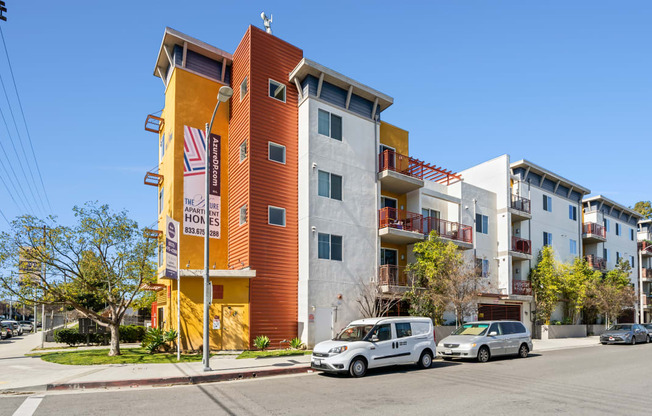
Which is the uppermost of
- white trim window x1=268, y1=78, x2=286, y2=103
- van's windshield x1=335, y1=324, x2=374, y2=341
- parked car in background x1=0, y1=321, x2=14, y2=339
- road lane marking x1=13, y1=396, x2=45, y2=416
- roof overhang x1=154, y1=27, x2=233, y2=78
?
roof overhang x1=154, y1=27, x2=233, y2=78

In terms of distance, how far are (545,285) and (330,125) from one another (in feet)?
69.6

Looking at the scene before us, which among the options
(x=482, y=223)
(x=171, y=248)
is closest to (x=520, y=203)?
(x=482, y=223)

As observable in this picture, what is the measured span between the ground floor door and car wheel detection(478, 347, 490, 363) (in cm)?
1294

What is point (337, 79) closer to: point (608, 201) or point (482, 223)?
point (482, 223)

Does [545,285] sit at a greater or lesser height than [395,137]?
lesser

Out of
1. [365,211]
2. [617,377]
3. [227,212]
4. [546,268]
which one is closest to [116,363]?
[227,212]

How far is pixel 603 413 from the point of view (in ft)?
30.8

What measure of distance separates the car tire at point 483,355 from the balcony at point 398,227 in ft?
→ 27.2

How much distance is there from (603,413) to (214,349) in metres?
16.0

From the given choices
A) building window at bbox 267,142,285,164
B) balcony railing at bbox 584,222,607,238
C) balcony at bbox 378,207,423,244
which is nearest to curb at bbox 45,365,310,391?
building window at bbox 267,142,285,164

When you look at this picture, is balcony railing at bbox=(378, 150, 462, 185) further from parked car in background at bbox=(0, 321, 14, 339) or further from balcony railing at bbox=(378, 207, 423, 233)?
parked car in background at bbox=(0, 321, 14, 339)

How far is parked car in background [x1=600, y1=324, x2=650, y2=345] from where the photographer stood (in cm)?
3005

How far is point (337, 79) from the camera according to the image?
81.6 ft

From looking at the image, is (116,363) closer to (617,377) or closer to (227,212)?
(227,212)
